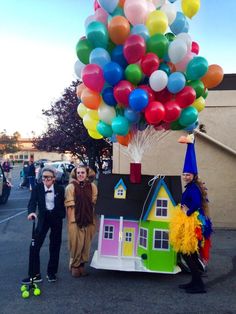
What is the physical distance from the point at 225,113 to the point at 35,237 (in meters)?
6.58

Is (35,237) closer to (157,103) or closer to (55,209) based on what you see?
(55,209)

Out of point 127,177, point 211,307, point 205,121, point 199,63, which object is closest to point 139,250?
point 127,177

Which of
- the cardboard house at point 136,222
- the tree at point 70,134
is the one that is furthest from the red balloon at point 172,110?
the tree at point 70,134

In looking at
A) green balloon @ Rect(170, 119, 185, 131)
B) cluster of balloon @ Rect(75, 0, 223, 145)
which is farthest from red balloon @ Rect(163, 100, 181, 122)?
green balloon @ Rect(170, 119, 185, 131)

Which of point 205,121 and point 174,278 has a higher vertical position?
point 205,121

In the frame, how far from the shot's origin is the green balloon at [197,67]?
16.5ft

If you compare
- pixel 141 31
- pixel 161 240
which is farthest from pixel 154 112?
pixel 161 240

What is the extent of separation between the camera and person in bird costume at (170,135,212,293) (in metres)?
5.02

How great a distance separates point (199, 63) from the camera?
5020 mm

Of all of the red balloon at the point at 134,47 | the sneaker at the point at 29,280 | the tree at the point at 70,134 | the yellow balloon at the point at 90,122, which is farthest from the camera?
the tree at the point at 70,134

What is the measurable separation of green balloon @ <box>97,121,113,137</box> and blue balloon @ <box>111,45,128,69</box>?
0.93 m

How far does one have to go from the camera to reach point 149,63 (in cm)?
496

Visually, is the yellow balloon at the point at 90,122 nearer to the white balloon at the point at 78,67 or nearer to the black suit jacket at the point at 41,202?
the white balloon at the point at 78,67

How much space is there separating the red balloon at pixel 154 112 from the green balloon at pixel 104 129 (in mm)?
740
